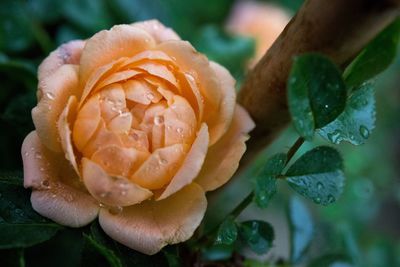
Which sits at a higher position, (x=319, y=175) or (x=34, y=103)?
(x=319, y=175)

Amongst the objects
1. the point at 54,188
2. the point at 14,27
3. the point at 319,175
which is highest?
the point at 319,175

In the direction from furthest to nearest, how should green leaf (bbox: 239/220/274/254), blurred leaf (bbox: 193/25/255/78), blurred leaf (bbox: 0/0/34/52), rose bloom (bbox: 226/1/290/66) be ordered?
1. rose bloom (bbox: 226/1/290/66)
2. blurred leaf (bbox: 193/25/255/78)
3. blurred leaf (bbox: 0/0/34/52)
4. green leaf (bbox: 239/220/274/254)

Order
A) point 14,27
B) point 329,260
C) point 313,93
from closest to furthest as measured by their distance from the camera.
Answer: point 313,93, point 329,260, point 14,27

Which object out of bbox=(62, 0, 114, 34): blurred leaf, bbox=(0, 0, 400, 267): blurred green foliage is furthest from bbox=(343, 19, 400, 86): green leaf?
bbox=(62, 0, 114, 34): blurred leaf

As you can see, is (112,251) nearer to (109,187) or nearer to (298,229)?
(109,187)

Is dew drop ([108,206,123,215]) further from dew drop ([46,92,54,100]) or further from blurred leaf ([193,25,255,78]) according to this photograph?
blurred leaf ([193,25,255,78])

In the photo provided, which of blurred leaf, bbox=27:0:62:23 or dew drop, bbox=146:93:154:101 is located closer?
dew drop, bbox=146:93:154:101

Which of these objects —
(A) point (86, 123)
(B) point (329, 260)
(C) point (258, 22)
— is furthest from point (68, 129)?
(C) point (258, 22)

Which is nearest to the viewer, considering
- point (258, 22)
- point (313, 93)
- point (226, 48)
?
point (313, 93)
